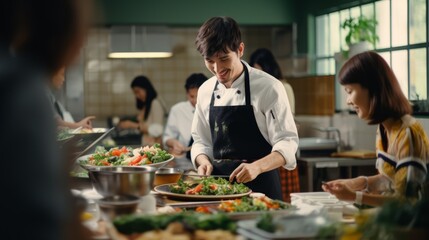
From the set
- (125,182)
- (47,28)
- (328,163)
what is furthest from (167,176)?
(328,163)

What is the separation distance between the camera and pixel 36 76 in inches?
50.3

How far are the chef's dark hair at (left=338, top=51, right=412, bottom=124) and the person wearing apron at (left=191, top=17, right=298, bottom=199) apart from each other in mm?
888

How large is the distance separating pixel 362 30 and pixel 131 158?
13.8 feet

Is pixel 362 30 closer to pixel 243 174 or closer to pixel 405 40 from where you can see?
pixel 405 40

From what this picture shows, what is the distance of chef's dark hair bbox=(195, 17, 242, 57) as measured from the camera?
3.80m

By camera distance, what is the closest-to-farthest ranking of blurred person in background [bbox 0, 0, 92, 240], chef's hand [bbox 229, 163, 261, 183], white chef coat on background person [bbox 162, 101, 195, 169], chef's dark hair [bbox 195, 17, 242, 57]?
blurred person in background [bbox 0, 0, 92, 240], chef's hand [bbox 229, 163, 261, 183], chef's dark hair [bbox 195, 17, 242, 57], white chef coat on background person [bbox 162, 101, 195, 169]

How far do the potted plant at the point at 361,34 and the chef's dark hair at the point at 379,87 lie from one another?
4.55 meters

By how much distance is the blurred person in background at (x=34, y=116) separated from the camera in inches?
47.4

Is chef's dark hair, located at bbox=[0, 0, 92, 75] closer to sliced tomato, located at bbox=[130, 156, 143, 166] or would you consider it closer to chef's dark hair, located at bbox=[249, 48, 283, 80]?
sliced tomato, located at bbox=[130, 156, 143, 166]

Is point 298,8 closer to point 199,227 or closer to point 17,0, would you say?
point 199,227

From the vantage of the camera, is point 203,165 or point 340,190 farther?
point 203,165

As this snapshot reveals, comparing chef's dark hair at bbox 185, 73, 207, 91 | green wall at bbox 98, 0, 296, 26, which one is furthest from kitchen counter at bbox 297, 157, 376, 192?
green wall at bbox 98, 0, 296, 26

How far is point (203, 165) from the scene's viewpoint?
398 centimetres

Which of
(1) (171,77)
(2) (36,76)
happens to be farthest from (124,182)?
(1) (171,77)
